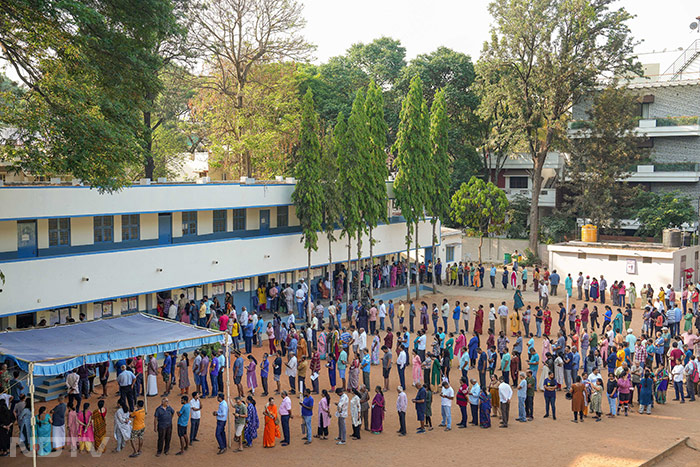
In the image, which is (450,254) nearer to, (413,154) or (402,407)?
(413,154)

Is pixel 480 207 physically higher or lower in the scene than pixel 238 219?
higher

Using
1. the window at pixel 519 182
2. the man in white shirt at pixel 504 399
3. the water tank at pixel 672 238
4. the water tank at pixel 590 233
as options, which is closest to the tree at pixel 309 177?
the man in white shirt at pixel 504 399

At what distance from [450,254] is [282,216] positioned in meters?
14.7

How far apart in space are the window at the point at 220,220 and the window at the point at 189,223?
1.16 meters

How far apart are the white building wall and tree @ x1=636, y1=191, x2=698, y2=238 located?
22615mm

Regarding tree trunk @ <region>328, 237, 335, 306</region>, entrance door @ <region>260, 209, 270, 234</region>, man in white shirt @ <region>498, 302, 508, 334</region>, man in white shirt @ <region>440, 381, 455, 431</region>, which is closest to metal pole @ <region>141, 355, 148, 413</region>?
man in white shirt @ <region>440, 381, 455, 431</region>

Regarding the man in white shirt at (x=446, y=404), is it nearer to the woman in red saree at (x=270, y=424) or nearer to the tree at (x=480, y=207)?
the woman in red saree at (x=270, y=424)

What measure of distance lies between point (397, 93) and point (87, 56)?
110 ft

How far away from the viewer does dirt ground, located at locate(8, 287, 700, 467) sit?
14062mm

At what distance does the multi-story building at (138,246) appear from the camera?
64.6 feet

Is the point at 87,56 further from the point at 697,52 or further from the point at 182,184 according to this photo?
the point at 697,52

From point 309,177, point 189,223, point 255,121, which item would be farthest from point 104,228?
point 255,121

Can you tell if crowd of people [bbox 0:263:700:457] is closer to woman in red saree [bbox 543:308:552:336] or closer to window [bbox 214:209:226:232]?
Result: woman in red saree [bbox 543:308:552:336]

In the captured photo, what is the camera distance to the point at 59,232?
21.3 metres
